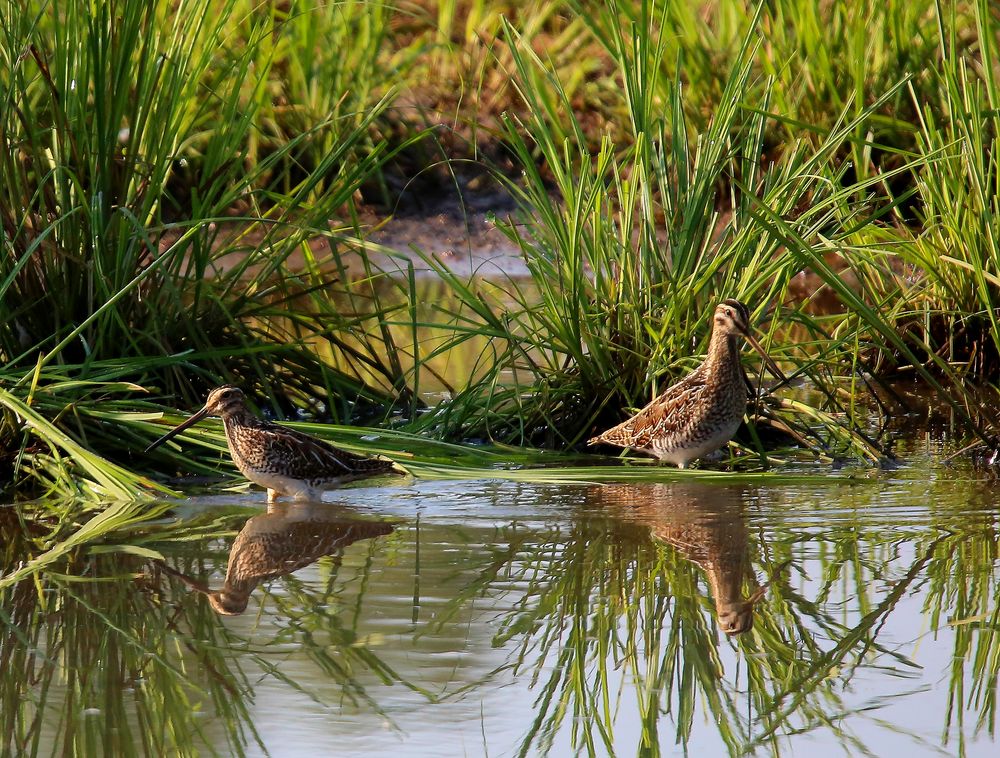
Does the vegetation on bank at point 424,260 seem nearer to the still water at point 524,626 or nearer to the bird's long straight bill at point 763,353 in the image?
the bird's long straight bill at point 763,353

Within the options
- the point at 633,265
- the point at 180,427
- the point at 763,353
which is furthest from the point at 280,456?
the point at 763,353

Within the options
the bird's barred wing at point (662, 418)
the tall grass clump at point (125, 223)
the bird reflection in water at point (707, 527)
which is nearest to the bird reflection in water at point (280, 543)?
the tall grass clump at point (125, 223)

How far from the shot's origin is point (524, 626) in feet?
14.9

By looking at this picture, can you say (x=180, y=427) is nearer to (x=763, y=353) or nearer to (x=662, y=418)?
(x=662, y=418)

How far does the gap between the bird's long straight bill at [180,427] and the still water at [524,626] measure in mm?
323

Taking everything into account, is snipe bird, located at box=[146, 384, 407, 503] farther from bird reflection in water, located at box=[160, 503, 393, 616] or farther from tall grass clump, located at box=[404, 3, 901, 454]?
tall grass clump, located at box=[404, 3, 901, 454]

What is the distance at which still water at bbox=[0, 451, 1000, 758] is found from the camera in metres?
3.79

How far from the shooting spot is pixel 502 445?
6.79 metres

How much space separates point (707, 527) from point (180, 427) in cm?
219

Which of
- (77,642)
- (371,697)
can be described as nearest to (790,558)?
(371,697)

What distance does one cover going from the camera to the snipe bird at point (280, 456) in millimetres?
6203

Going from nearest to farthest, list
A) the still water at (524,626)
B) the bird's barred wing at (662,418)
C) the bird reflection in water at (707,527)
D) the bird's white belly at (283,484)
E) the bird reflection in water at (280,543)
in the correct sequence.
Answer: the still water at (524,626), the bird reflection in water at (707,527), the bird reflection in water at (280,543), the bird's white belly at (283,484), the bird's barred wing at (662,418)

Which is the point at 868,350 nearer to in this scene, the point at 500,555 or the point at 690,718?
the point at 500,555

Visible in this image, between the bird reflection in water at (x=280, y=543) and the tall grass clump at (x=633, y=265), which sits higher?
the tall grass clump at (x=633, y=265)
